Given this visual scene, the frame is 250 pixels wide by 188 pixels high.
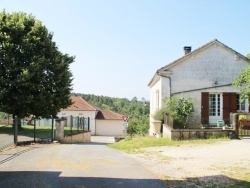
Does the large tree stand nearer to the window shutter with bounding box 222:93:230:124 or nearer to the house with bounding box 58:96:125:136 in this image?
the window shutter with bounding box 222:93:230:124

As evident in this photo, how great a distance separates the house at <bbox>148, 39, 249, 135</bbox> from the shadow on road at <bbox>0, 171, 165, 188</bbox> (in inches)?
639

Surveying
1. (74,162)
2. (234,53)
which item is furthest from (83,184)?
(234,53)

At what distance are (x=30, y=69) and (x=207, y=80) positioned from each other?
12952mm

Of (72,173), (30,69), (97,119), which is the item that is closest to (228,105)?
(30,69)

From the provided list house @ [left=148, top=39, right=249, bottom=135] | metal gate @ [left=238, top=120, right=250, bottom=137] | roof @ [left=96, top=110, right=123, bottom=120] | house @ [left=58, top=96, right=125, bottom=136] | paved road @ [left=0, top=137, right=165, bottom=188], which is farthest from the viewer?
roof @ [left=96, top=110, right=123, bottom=120]

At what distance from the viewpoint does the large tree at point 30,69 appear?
2277cm

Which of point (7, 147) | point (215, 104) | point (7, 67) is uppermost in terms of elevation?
point (7, 67)

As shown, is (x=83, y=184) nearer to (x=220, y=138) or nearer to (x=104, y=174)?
(x=104, y=174)

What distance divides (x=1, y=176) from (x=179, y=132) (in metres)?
11.7

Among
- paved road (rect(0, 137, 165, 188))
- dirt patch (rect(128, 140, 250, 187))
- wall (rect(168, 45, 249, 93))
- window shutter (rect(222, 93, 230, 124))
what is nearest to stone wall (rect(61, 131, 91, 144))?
wall (rect(168, 45, 249, 93))

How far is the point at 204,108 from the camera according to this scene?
24.1 m

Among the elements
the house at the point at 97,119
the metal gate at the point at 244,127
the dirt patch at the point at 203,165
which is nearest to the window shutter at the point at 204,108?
the metal gate at the point at 244,127

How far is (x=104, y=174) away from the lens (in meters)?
9.02

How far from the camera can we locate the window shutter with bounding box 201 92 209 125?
24.0m
